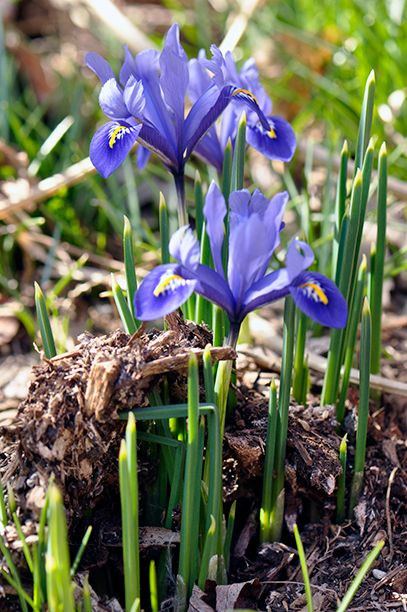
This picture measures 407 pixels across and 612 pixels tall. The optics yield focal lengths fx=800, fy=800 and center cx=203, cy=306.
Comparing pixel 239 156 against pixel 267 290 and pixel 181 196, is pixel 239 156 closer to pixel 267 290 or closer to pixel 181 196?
pixel 181 196

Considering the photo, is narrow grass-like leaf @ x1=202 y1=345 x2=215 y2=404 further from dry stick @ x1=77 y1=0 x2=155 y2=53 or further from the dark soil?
dry stick @ x1=77 y1=0 x2=155 y2=53

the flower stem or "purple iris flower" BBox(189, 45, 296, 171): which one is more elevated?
"purple iris flower" BBox(189, 45, 296, 171)

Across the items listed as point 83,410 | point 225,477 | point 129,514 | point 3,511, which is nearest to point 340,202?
point 225,477

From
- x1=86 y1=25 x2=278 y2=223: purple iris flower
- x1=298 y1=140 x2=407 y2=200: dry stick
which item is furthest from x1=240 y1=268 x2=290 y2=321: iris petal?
x1=298 y1=140 x2=407 y2=200: dry stick

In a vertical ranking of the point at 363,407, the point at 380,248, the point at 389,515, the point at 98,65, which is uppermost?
the point at 98,65

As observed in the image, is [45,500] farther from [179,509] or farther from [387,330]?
[387,330]

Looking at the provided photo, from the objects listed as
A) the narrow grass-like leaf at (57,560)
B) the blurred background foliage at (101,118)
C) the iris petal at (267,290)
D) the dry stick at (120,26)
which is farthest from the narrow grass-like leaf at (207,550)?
the dry stick at (120,26)
